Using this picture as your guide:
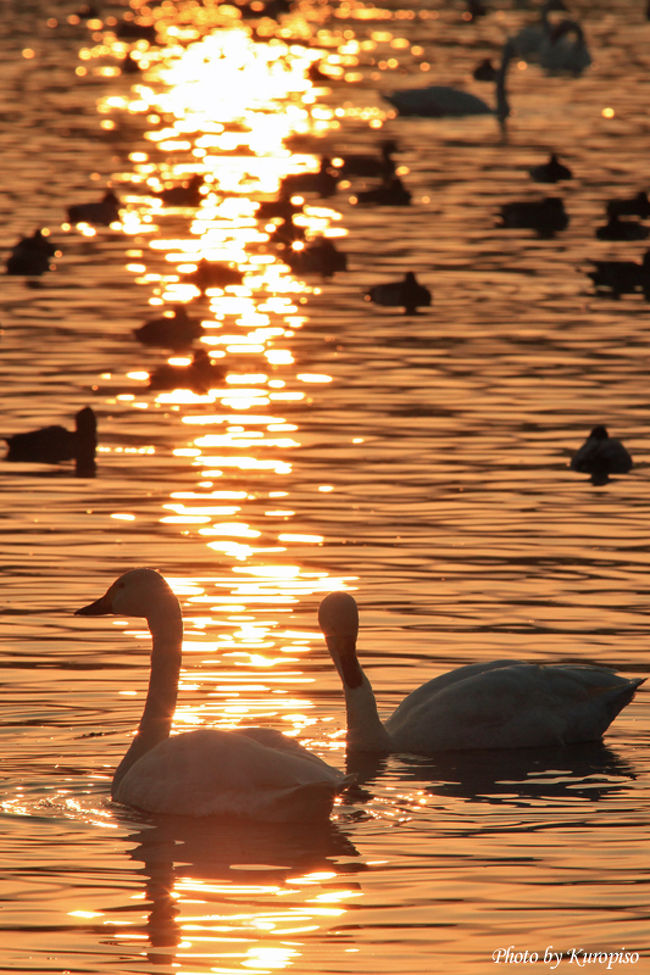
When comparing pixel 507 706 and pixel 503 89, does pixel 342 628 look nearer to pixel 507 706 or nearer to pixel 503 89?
pixel 507 706

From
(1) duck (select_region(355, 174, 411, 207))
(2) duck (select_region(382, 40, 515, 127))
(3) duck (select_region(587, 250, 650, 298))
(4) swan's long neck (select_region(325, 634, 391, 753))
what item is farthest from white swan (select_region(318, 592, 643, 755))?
(2) duck (select_region(382, 40, 515, 127))

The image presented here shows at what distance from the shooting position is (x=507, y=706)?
15062 millimetres

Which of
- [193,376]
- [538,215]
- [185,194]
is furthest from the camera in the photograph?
[185,194]

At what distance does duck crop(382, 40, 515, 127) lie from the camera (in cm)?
5562

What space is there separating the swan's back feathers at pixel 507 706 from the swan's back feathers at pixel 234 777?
1902 millimetres

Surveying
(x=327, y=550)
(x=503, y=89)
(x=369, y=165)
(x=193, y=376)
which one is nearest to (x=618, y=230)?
(x=369, y=165)

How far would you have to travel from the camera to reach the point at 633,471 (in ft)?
76.8

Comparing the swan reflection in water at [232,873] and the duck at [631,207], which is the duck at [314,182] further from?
the swan reflection in water at [232,873]

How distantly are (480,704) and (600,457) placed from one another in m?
8.15

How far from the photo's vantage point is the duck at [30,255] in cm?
3500

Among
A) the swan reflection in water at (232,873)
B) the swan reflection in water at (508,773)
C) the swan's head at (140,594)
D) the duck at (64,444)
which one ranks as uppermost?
the swan's head at (140,594)

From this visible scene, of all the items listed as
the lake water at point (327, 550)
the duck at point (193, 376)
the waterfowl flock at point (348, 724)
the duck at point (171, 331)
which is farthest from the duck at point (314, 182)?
the waterfowl flock at point (348, 724)

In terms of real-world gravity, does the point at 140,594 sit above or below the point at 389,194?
above

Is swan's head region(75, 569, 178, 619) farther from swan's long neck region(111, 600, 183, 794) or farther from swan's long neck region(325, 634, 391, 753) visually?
swan's long neck region(325, 634, 391, 753)
